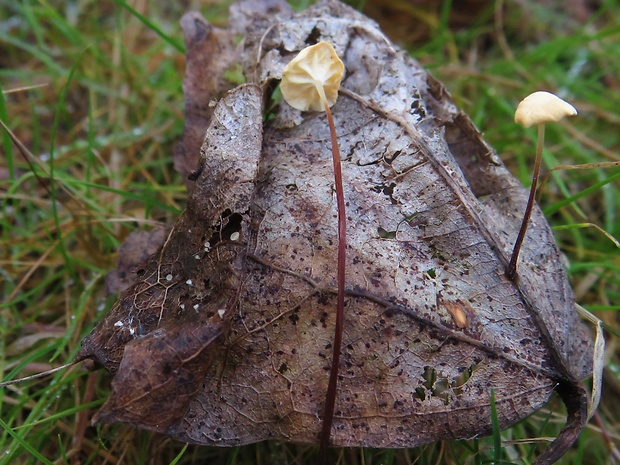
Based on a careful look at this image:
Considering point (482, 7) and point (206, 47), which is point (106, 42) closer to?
point (206, 47)

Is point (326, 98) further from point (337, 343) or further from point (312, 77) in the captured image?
point (337, 343)

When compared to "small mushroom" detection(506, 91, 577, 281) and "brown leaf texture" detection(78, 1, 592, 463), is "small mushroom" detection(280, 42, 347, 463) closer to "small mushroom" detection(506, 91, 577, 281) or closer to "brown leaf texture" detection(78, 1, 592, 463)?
"brown leaf texture" detection(78, 1, 592, 463)

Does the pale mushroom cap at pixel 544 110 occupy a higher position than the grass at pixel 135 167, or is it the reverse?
the pale mushroom cap at pixel 544 110

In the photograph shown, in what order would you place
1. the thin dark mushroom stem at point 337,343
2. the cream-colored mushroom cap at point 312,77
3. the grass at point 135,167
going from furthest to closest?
the grass at point 135,167, the cream-colored mushroom cap at point 312,77, the thin dark mushroom stem at point 337,343

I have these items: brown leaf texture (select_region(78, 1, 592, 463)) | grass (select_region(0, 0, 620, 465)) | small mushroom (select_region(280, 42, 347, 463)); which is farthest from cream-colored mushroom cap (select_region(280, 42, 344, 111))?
grass (select_region(0, 0, 620, 465))

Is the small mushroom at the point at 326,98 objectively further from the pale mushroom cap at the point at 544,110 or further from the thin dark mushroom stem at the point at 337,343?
the pale mushroom cap at the point at 544,110

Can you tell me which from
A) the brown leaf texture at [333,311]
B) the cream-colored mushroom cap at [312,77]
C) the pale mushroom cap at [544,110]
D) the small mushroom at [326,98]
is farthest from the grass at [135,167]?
the cream-colored mushroom cap at [312,77]

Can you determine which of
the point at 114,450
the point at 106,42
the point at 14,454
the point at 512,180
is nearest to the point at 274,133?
the point at 512,180
